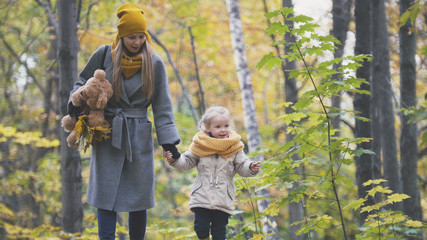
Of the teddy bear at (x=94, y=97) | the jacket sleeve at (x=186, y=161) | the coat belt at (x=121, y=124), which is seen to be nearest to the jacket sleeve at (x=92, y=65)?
the teddy bear at (x=94, y=97)

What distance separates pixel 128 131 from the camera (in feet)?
10.4

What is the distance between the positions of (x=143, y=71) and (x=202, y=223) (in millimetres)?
1263

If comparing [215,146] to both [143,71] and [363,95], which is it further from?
[363,95]

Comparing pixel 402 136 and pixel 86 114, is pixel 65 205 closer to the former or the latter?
pixel 86 114

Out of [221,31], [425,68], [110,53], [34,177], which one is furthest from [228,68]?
[110,53]

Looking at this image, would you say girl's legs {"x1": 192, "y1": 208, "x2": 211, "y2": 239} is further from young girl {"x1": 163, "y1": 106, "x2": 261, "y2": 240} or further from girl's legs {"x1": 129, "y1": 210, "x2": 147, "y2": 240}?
girl's legs {"x1": 129, "y1": 210, "x2": 147, "y2": 240}

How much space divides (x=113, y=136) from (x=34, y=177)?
701cm

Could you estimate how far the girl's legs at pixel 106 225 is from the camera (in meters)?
3.04

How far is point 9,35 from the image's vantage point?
37.4 feet

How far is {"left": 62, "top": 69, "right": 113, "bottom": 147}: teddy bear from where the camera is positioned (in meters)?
2.99

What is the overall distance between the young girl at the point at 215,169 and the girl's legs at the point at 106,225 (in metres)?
0.59

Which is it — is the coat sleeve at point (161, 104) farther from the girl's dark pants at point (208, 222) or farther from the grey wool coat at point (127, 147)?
the girl's dark pants at point (208, 222)

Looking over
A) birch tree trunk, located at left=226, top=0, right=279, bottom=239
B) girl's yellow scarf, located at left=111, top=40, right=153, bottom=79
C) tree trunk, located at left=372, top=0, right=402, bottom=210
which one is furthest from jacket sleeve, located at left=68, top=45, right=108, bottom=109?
tree trunk, located at left=372, top=0, right=402, bottom=210

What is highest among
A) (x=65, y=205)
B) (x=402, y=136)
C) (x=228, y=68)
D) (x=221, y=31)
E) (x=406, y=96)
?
(x=221, y=31)
